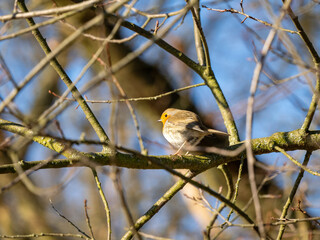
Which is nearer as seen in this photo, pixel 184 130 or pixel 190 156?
pixel 190 156

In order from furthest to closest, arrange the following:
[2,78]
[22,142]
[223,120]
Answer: [223,120] → [2,78] → [22,142]

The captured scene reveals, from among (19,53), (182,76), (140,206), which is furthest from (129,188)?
(182,76)

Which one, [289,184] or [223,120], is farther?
[289,184]

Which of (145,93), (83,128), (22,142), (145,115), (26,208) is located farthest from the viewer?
(83,128)

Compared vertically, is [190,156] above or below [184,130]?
below

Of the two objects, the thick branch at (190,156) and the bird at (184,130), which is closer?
the thick branch at (190,156)

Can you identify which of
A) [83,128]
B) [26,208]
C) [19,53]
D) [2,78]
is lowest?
[2,78]

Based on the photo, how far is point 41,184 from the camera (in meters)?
9.27

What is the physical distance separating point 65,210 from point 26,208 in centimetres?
283

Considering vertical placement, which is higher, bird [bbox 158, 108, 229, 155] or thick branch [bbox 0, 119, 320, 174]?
bird [bbox 158, 108, 229, 155]

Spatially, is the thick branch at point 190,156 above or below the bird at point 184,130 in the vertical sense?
below

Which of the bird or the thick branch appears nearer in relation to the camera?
the thick branch

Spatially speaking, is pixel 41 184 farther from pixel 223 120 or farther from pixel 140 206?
pixel 223 120

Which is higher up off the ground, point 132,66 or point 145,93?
point 132,66
